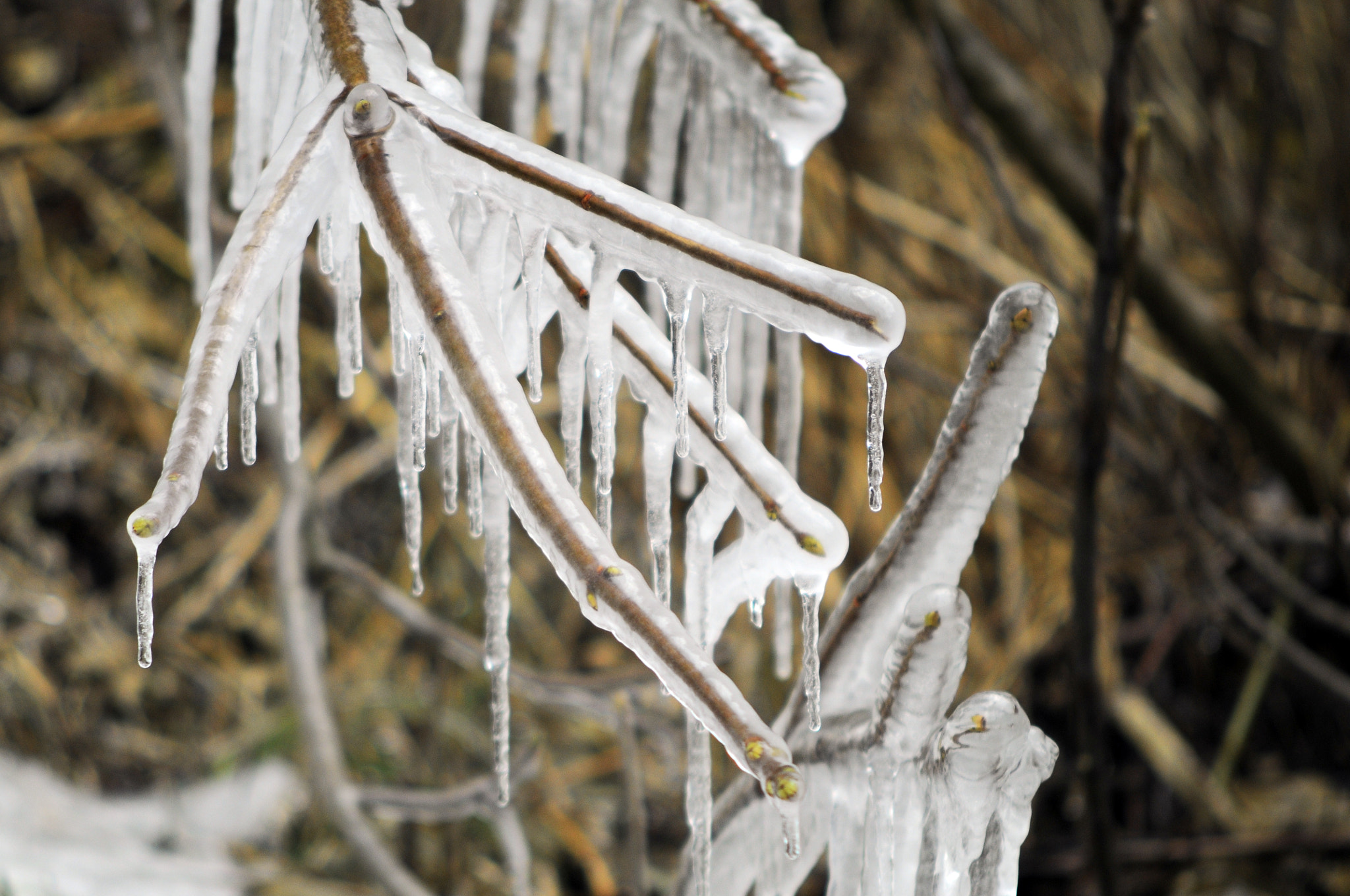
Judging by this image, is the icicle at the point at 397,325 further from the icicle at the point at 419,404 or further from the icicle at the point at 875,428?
the icicle at the point at 875,428

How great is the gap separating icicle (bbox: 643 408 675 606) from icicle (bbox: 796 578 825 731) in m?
0.04

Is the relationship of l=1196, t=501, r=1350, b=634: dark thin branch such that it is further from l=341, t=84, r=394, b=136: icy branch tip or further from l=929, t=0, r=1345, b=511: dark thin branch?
l=341, t=84, r=394, b=136: icy branch tip

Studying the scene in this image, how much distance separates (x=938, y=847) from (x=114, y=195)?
1826mm

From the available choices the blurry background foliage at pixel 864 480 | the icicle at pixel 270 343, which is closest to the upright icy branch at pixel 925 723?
the icicle at pixel 270 343

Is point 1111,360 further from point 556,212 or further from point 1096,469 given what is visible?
point 556,212

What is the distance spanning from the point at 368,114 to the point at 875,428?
16 cm

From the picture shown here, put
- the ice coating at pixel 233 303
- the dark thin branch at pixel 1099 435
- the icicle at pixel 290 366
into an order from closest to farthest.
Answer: the ice coating at pixel 233 303 → the icicle at pixel 290 366 → the dark thin branch at pixel 1099 435

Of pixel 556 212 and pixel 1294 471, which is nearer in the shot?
pixel 556 212

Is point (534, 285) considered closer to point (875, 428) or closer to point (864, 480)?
point (875, 428)

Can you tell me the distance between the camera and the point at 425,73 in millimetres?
324

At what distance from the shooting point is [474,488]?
33cm

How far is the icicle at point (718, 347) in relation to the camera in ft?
0.87

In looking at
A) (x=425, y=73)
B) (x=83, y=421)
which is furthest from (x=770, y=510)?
(x=83, y=421)

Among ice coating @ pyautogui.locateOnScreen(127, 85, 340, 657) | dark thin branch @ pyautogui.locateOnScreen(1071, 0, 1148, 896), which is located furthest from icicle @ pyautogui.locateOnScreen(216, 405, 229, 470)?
dark thin branch @ pyautogui.locateOnScreen(1071, 0, 1148, 896)
